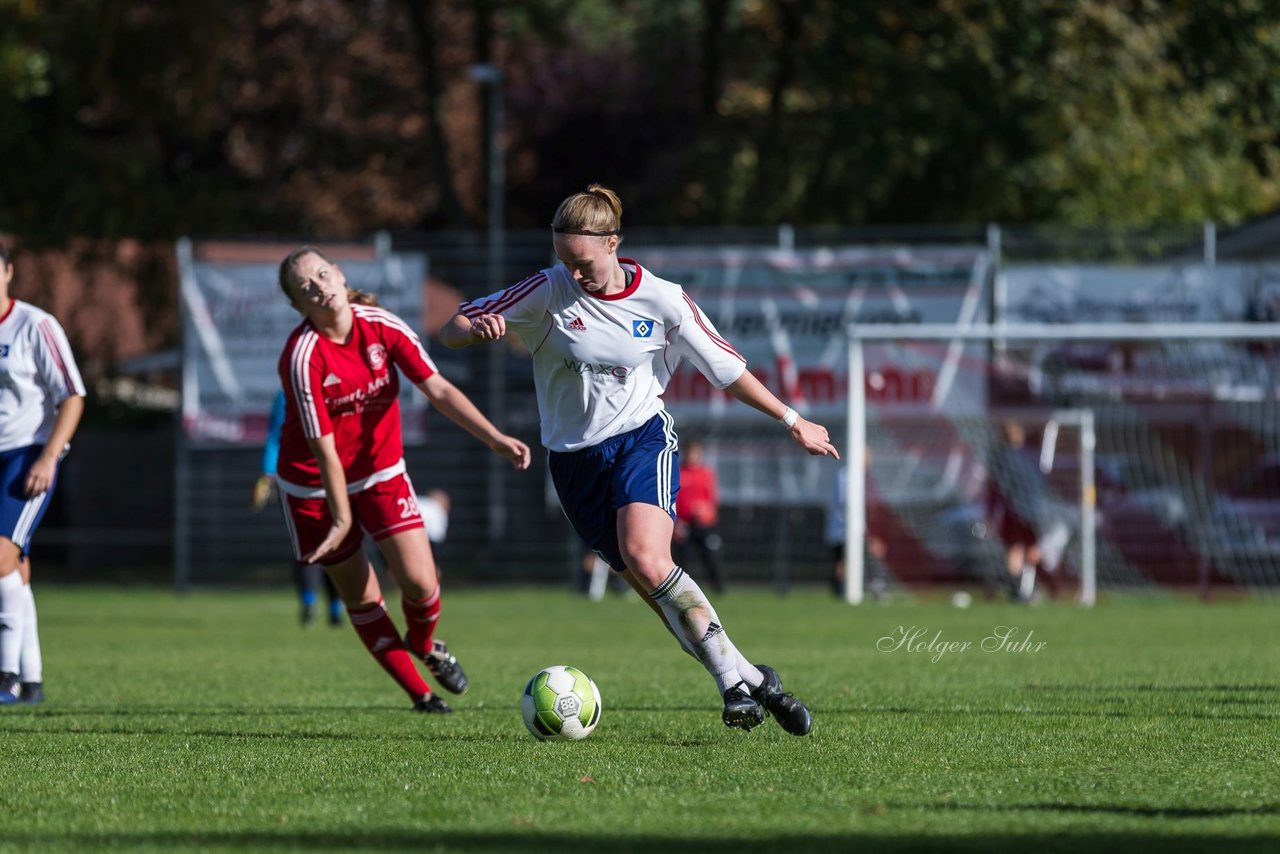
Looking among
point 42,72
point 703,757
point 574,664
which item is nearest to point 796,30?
point 42,72

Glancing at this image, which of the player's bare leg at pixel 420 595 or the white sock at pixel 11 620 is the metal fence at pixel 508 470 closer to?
the white sock at pixel 11 620

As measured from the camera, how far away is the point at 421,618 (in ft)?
26.9

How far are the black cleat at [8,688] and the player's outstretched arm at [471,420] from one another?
113 inches

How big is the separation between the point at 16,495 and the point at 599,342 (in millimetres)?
3425

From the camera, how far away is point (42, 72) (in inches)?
977

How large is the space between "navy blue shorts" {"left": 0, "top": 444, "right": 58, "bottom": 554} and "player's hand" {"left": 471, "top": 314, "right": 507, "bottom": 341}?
298 cm

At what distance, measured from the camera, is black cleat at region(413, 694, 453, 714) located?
8.41 meters

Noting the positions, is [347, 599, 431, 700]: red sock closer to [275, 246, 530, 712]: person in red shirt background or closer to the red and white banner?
[275, 246, 530, 712]: person in red shirt background

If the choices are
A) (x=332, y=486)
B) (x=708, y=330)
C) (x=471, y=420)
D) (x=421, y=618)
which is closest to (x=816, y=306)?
(x=421, y=618)

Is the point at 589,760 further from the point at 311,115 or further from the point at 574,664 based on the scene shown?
the point at 311,115

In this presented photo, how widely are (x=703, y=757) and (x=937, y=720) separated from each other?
1581 millimetres

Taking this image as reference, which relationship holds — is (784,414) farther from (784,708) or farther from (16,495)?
(16,495)

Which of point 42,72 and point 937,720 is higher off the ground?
point 42,72

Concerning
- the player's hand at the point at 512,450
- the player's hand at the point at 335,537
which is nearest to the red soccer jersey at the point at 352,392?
the player's hand at the point at 335,537
